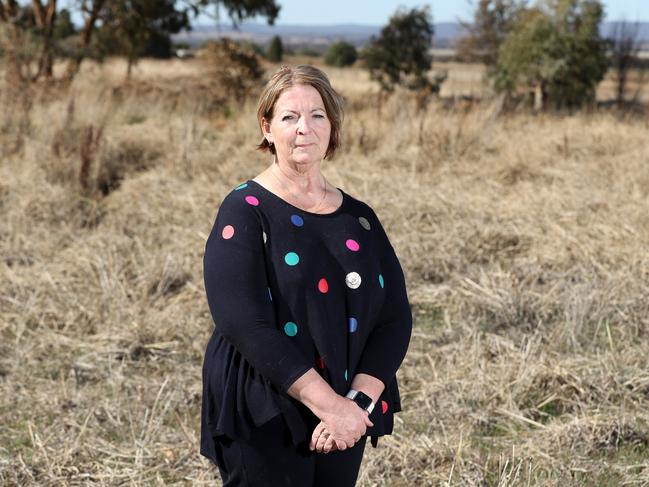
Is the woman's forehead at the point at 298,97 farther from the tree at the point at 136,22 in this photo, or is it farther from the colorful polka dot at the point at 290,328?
the tree at the point at 136,22

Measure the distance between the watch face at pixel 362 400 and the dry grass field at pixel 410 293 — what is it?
3.45ft

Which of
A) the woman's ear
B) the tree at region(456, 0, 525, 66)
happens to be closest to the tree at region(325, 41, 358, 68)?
the tree at region(456, 0, 525, 66)

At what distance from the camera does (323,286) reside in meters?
1.65

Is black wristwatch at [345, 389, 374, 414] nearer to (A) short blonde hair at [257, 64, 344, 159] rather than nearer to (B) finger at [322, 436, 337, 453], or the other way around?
(B) finger at [322, 436, 337, 453]

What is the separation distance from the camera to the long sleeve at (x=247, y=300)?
1.57m

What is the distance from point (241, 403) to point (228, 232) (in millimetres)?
354

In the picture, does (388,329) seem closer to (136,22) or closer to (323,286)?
(323,286)

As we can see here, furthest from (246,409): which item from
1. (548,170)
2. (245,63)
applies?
(245,63)

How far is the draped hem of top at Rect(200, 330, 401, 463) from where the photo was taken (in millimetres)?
1649

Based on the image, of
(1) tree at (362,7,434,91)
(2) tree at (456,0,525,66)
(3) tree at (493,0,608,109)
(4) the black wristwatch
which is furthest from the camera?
(2) tree at (456,0,525,66)

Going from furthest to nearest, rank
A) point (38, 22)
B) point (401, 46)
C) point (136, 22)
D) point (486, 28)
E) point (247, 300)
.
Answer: point (486, 28) → point (401, 46) → point (136, 22) → point (38, 22) → point (247, 300)

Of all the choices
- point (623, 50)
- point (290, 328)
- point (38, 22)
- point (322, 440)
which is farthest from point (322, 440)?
point (623, 50)

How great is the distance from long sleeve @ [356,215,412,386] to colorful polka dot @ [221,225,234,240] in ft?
1.16

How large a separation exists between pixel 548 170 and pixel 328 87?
586 cm
